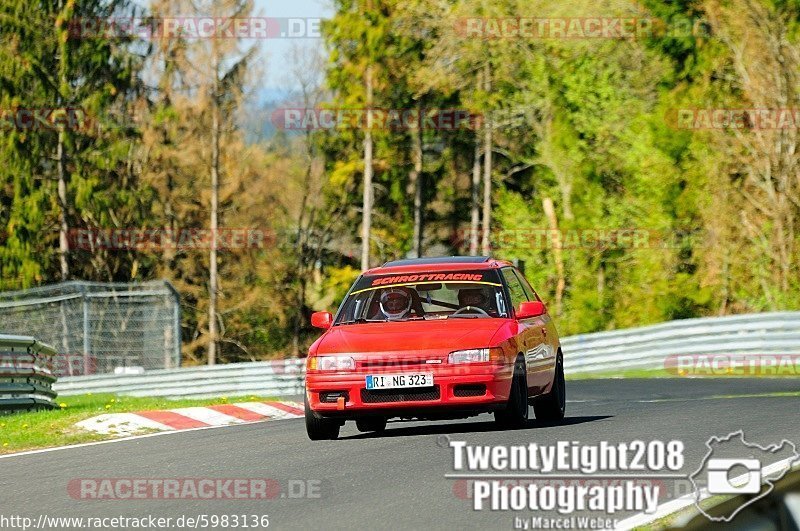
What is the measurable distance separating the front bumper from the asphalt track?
0.25m

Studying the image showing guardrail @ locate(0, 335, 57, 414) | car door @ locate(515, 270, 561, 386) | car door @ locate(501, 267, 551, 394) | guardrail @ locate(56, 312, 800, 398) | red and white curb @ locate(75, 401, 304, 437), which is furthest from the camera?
guardrail @ locate(56, 312, 800, 398)

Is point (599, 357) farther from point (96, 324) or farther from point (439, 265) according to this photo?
point (439, 265)

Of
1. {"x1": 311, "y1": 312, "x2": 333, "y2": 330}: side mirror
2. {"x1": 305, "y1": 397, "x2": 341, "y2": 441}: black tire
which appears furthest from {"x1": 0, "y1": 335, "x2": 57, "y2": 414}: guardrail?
{"x1": 305, "y1": 397, "x2": 341, "y2": 441}: black tire

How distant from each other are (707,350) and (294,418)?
1280cm

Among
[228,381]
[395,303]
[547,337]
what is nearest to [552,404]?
[547,337]

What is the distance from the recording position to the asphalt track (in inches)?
320

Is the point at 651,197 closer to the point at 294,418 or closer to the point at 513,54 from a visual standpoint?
the point at 513,54

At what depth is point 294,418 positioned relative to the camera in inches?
622

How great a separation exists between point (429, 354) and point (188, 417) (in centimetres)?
467

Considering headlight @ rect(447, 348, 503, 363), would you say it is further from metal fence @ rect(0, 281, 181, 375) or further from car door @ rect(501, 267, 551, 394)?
metal fence @ rect(0, 281, 181, 375)

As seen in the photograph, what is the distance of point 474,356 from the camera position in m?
11.6

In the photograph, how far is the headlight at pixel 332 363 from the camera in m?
11.7

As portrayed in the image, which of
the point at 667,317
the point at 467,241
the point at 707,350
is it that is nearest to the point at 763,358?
the point at 707,350

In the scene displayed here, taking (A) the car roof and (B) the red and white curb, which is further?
(B) the red and white curb
